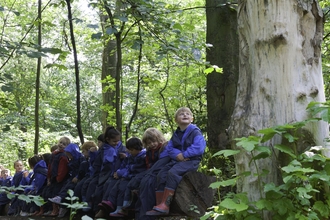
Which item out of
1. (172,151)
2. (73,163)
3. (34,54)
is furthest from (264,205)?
(73,163)

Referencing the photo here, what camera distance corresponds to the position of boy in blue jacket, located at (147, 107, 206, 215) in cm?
512

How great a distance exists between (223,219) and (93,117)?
60.9ft

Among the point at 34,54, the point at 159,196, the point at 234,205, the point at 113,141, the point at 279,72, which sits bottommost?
the point at 159,196

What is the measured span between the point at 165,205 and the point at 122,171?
1.49m

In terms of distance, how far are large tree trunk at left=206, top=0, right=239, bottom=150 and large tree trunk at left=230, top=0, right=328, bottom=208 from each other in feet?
13.0

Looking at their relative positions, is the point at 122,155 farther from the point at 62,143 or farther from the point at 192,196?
the point at 62,143

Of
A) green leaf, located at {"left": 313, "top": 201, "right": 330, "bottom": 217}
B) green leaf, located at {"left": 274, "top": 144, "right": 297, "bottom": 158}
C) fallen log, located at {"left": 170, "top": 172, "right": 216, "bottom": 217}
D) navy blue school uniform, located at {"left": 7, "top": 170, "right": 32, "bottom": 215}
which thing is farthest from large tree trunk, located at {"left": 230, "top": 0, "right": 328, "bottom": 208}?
navy blue school uniform, located at {"left": 7, "top": 170, "right": 32, "bottom": 215}

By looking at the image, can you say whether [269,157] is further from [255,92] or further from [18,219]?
[18,219]

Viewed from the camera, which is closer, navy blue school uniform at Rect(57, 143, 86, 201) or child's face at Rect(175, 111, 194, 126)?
child's face at Rect(175, 111, 194, 126)

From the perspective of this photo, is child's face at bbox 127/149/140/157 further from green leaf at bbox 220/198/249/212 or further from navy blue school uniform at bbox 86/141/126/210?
green leaf at bbox 220/198/249/212

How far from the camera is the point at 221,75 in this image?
759cm

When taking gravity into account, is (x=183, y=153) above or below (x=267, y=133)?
below

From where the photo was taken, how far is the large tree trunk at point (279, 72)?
3314mm

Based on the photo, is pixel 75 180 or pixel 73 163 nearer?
pixel 75 180
